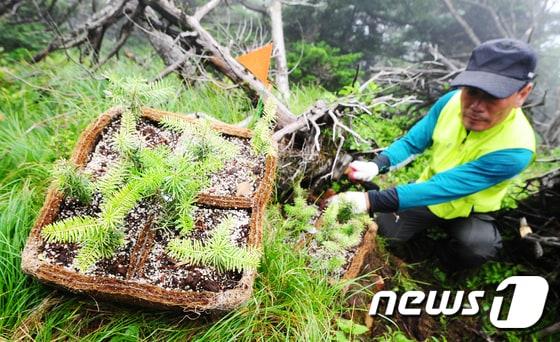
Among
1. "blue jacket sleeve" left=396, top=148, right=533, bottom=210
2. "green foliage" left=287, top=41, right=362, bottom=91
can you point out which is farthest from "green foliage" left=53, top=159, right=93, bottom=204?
"green foliage" left=287, top=41, right=362, bottom=91

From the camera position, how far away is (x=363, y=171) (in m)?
2.64

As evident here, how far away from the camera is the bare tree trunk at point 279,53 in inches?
140

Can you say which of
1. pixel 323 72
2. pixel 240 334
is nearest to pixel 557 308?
pixel 240 334

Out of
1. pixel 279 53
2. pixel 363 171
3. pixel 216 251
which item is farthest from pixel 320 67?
pixel 216 251

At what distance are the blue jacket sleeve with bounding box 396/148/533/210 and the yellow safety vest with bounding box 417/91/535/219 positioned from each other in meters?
0.06

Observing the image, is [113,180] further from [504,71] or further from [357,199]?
[504,71]

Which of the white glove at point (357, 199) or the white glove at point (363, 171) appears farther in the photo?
the white glove at point (363, 171)

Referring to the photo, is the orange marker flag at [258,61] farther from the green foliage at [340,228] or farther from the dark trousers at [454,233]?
the dark trousers at [454,233]

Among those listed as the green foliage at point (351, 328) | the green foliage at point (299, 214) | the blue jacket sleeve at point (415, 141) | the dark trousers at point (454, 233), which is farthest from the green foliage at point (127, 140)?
the dark trousers at point (454, 233)

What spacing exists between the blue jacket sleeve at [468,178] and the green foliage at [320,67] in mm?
3195

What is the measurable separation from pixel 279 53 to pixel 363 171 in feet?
5.46

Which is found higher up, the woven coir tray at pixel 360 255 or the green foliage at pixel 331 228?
the green foliage at pixel 331 228

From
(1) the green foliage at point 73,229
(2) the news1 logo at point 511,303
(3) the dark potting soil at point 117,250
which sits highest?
(1) the green foliage at point 73,229

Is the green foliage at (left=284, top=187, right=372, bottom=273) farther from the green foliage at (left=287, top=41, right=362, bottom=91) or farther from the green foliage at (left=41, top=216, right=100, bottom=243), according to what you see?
the green foliage at (left=287, top=41, right=362, bottom=91)
